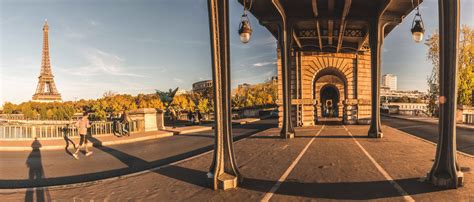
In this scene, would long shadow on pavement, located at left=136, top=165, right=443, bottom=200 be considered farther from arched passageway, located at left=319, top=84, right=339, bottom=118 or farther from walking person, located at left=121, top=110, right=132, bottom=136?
arched passageway, located at left=319, top=84, right=339, bottom=118

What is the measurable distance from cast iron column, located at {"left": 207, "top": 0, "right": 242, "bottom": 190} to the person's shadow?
3.72m

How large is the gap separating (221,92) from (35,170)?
681 cm

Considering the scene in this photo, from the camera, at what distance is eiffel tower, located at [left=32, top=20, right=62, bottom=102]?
11369 cm

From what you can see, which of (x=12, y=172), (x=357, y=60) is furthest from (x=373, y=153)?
(x=357, y=60)

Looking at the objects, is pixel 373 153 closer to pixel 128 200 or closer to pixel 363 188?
pixel 363 188

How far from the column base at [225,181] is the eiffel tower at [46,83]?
13428cm

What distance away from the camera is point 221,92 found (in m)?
6.29

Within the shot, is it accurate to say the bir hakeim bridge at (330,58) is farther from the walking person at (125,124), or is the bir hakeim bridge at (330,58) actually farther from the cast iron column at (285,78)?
the walking person at (125,124)

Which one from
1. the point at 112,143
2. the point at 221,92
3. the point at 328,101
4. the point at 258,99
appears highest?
the point at 221,92

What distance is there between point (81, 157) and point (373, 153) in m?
11.3

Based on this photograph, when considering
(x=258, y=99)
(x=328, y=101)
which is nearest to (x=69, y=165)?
(x=328, y=101)

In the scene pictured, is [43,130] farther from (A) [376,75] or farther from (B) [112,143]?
(A) [376,75]

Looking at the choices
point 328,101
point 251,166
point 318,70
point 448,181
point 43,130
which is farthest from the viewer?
point 328,101

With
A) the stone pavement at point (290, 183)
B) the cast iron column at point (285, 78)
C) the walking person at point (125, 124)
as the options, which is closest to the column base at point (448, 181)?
the stone pavement at point (290, 183)
